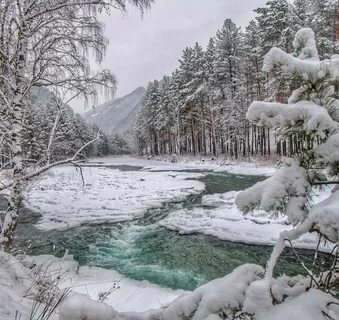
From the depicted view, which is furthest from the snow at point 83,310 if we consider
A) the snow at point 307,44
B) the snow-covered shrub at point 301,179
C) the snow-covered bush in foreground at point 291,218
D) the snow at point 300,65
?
the snow at point 307,44

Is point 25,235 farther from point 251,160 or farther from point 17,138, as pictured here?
point 251,160

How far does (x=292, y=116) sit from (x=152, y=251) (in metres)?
6.90

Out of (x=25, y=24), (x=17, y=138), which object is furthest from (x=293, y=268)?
(x=25, y=24)

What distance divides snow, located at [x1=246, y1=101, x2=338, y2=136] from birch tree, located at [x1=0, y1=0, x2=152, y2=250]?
12.8 ft

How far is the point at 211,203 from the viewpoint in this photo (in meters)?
12.5

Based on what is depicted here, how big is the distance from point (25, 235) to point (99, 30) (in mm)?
7239

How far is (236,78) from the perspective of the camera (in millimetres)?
32906

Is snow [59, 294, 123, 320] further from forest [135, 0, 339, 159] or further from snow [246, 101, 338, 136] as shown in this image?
forest [135, 0, 339, 159]

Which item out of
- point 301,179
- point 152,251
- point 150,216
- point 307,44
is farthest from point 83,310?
point 150,216

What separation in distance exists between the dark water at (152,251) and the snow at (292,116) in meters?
4.94

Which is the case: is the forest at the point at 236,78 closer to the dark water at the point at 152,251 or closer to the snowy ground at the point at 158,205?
the snowy ground at the point at 158,205

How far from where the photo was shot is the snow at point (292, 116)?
160cm

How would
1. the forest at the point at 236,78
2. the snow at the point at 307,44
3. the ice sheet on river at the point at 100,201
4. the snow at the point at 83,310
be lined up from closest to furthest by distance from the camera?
the snow at the point at 83,310 → the snow at the point at 307,44 → the ice sheet on river at the point at 100,201 → the forest at the point at 236,78

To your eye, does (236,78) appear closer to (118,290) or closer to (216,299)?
(118,290)
